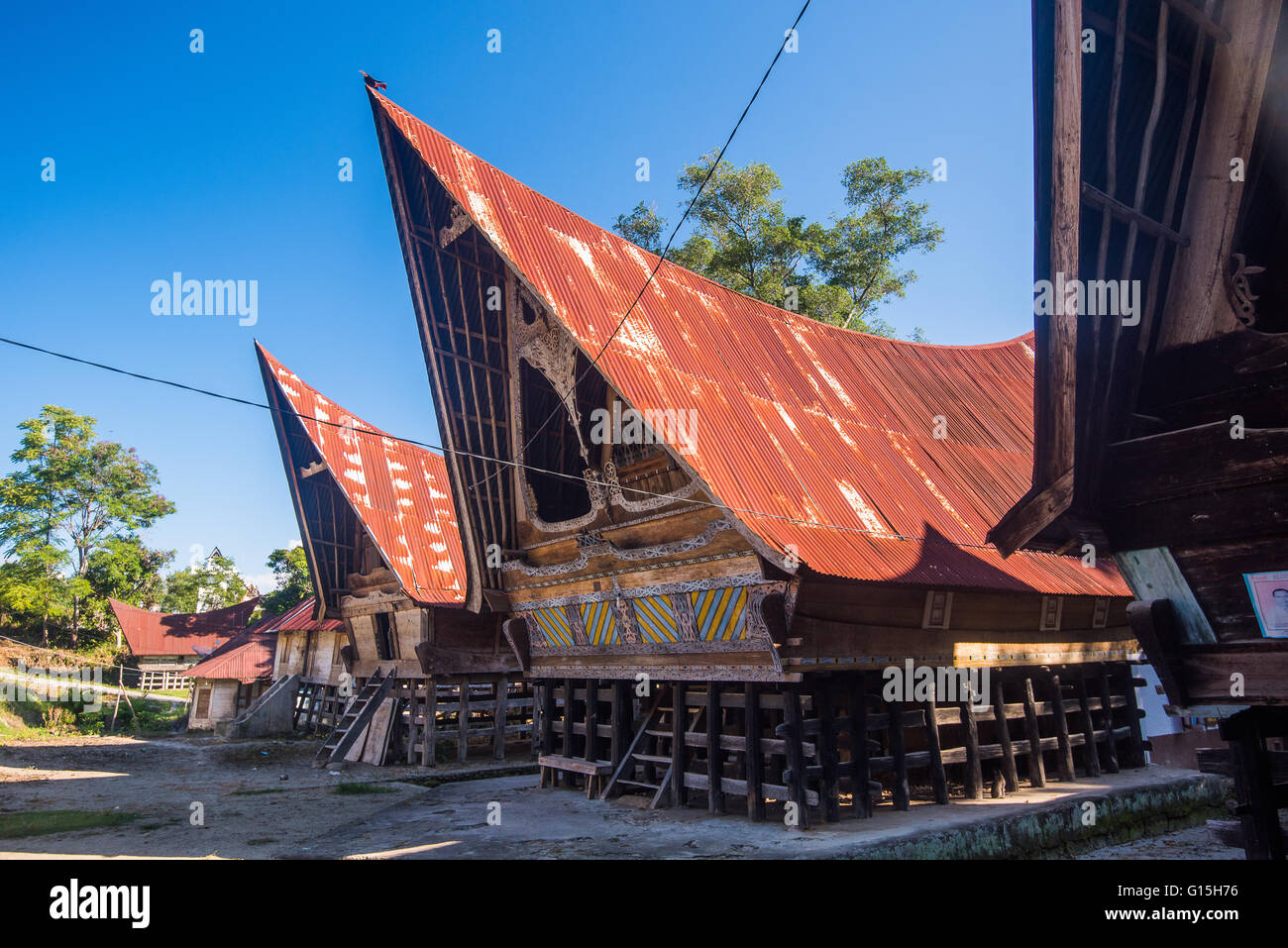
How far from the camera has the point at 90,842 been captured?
889 cm

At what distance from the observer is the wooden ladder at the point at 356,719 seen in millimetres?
17645

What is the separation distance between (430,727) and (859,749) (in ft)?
37.8

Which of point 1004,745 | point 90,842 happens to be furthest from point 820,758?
point 90,842

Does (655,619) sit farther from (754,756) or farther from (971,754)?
(971,754)

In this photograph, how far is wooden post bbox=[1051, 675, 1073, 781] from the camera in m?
11.8

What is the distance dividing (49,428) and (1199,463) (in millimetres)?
54752

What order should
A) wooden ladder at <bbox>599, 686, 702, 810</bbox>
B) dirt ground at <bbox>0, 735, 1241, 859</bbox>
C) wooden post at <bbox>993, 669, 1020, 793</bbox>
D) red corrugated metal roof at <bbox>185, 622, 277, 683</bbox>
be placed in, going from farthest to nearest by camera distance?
red corrugated metal roof at <bbox>185, 622, 277, 683</bbox>
wooden ladder at <bbox>599, 686, 702, 810</bbox>
wooden post at <bbox>993, 669, 1020, 793</bbox>
dirt ground at <bbox>0, 735, 1241, 859</bbox>

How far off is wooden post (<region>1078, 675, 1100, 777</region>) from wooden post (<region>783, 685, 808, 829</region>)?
617 cm

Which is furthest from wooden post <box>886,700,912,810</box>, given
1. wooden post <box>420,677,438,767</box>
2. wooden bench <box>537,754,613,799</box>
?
wooden post <box>420,677,438,767</box>

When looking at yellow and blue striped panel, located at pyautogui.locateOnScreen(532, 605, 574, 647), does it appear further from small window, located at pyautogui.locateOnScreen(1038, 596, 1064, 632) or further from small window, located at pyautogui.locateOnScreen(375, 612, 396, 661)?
small window, located at pyautogui.locateOnScreen(375, 612, 396, 661)

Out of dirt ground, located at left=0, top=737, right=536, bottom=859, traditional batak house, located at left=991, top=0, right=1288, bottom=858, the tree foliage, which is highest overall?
the tree foliage

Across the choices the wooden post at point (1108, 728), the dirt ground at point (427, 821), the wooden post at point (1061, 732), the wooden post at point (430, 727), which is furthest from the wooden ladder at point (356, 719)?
the wooden post at point (1108, 728)

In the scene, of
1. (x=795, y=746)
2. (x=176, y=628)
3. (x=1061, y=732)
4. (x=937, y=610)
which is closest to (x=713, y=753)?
(x=795, y=746)

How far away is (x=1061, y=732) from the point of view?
11781 mm
